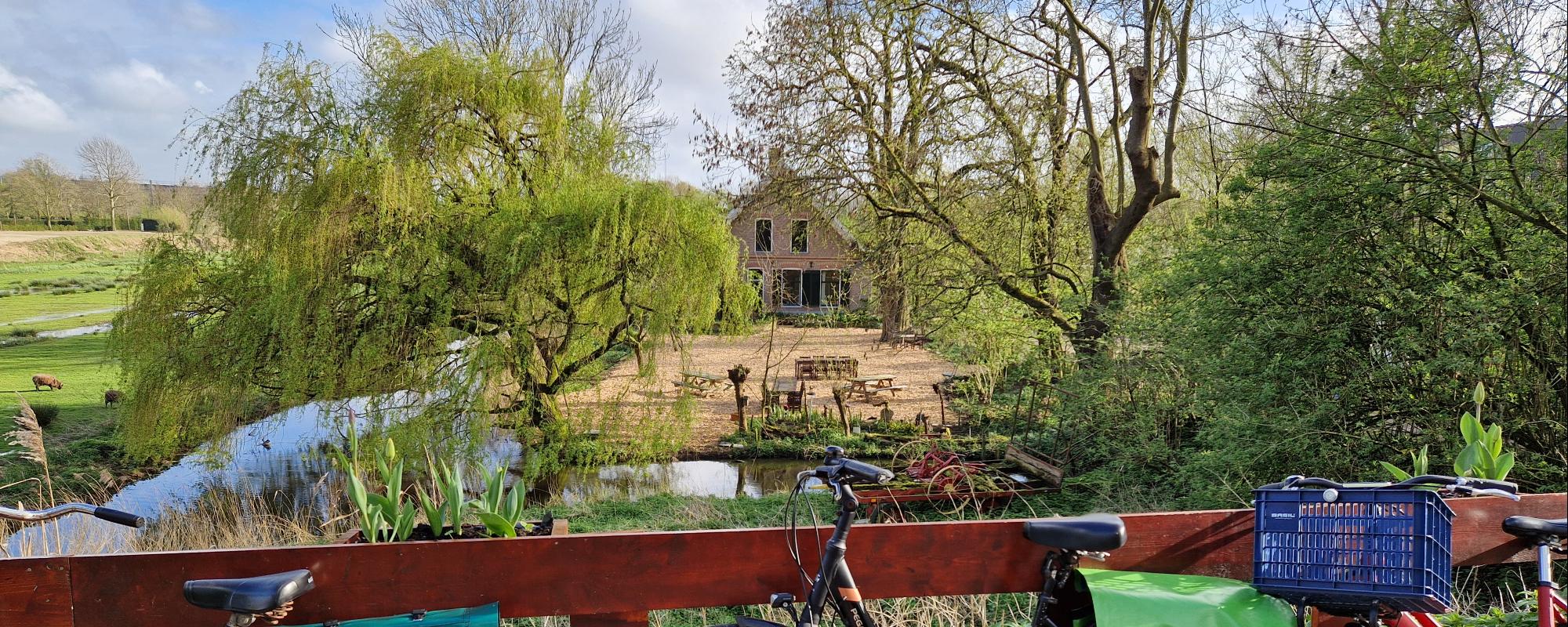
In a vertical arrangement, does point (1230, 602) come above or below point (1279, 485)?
below

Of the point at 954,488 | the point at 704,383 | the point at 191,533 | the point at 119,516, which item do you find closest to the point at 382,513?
the point at 119,516

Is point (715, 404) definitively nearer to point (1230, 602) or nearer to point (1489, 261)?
point (1489, 261)

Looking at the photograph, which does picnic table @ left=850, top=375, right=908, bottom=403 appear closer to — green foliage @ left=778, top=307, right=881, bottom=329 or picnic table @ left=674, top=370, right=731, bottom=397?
picnic table @ left=674, top=370, right=731, bottom=397

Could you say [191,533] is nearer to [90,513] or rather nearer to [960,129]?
[90,513]

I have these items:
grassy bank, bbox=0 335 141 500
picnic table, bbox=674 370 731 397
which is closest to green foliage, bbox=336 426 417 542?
grassy bank, bbox=0 335 141 500

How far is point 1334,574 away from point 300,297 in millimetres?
10112

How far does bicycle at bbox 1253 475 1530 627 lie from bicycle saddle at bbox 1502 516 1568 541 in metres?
0.06

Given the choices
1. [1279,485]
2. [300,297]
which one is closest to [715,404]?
[300,297]

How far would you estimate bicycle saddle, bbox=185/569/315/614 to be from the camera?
5.52 feet

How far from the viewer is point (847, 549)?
2070mm

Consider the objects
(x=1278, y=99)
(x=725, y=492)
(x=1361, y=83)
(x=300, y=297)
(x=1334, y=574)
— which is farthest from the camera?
(x=725, y=492)

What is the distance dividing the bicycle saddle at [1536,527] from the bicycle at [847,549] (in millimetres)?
901

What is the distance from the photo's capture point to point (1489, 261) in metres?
4.07

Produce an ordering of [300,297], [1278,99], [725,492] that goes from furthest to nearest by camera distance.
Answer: [725,492] → [300,297] → [1278,99]
